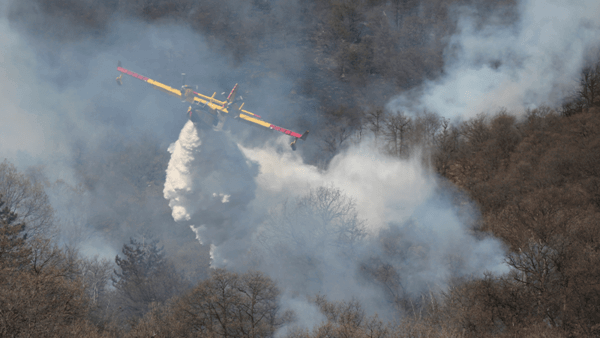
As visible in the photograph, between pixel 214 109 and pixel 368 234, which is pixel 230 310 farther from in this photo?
pixel 214 109

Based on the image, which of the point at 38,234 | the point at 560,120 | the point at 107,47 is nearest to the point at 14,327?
the point at 38,234

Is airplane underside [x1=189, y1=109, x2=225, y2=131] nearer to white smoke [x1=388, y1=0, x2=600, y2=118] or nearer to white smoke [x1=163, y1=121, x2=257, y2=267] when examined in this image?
white smoke [x1=163, y1=121, x2=257, y2=267]

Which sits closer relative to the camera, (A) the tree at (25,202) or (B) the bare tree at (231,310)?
(B) the bare tree at (231,310)

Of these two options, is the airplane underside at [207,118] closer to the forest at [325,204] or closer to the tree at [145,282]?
the forest at [325,204]

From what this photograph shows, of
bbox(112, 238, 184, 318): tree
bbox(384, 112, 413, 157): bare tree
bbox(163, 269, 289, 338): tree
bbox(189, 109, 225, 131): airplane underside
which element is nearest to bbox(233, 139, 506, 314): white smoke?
bbox(384, 112, 413, 157): bare tree

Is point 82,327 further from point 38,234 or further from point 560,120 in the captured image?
point 560,120

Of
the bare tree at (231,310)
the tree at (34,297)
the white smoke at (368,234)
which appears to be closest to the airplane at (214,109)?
the white smoke at (368,234)

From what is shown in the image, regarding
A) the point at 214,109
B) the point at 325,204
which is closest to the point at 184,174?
the point at 214,109
